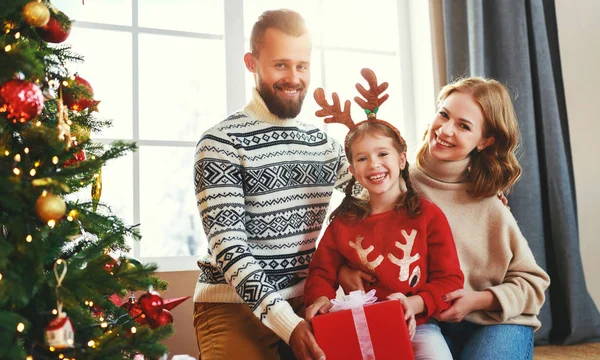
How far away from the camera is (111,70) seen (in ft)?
8.41

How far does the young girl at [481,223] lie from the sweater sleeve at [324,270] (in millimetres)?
38

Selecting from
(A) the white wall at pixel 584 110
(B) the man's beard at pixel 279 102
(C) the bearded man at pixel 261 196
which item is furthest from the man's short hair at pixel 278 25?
(A) the white wall at pixel 584 110

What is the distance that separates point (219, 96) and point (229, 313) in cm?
129

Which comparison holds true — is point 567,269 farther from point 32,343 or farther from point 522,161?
point 32,343

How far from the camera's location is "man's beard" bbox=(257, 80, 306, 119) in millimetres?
1741

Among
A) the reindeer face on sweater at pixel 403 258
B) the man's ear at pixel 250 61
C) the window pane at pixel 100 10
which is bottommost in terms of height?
the reindeer face on sweater at pixel 403 258

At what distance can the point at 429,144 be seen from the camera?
185 centimetres

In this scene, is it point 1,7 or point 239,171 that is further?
point 239,171

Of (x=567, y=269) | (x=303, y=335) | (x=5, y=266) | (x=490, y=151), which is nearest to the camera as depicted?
(x=5, y=266)

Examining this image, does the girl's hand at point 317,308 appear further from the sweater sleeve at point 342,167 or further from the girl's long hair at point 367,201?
the sweater sleeve at point 342,167

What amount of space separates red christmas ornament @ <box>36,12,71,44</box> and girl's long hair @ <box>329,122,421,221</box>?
2.58 ft

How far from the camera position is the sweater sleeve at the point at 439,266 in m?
1.55

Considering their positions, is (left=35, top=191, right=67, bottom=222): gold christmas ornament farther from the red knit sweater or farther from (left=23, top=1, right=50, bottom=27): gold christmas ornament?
the red knit sweater

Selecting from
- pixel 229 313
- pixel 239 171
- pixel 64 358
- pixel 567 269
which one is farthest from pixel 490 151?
pixel 64 358
